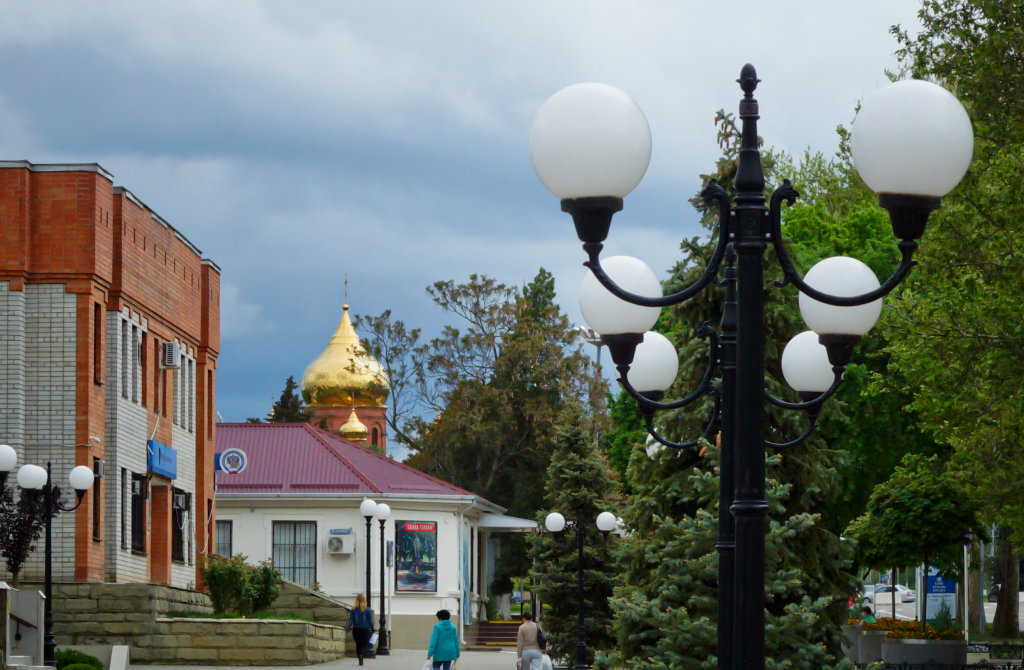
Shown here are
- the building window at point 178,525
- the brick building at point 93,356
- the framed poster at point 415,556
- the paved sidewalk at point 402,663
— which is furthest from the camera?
the framed poster at point 415,556

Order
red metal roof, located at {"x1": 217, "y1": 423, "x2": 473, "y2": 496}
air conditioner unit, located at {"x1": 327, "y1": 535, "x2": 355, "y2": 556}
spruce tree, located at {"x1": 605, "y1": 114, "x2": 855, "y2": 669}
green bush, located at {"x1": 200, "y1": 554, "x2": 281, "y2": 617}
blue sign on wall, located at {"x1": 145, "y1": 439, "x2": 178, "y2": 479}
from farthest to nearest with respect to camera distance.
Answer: red metal roof, located at {"x1": 217, "y1": 423, "x2": 473, "y2": 496}
air conditioner unit, located at {"x1": 327, "y1": 535, "x2": 355, "y2": 556}
blue sign on wall, located at {"x1": 145, "y1": 439, "x2": 178, "y2": 479}
green bush, located at {"x1": 200, "y1": 554, "x2": 281, "y2": 617}
spruce tree, located at {"x1": 605, "y1": 114, "x2": 855, "y2": 669}

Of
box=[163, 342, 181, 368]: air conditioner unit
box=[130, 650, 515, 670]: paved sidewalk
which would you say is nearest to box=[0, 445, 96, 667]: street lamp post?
box=[130, 650, 515, 670]: paved sidewalk

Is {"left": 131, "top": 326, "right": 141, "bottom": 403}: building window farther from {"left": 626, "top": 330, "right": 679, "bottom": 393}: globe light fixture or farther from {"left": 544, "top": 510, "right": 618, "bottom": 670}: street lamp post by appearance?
{"left": 626, "top": 330, "right": 679, "bottom": 393}: globe light fixture

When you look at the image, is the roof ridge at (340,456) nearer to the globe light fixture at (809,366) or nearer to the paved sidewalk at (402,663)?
the paved sidewalk at (402,663)

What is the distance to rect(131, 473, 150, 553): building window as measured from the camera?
33812 mm

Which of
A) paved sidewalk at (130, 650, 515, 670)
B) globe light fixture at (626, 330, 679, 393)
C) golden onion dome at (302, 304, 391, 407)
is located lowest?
paved sidewalk at (130, 650, 515, 670)

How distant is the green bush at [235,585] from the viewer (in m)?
34.0

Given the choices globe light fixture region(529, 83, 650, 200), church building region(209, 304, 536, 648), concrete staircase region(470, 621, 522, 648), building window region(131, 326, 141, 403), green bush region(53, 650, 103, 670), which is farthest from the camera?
concrete staircase region(470, 621, 522, 648)

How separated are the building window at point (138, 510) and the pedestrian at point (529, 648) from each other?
12.4 m

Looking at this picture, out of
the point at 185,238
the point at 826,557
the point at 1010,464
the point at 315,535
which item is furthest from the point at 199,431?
the point at 826,557

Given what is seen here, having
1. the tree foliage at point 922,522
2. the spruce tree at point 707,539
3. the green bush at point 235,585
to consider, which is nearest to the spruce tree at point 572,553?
the green bush at point 235,585

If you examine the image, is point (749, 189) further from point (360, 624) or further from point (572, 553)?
point (572, 553)

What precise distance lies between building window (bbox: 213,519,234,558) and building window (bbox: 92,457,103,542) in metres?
16.7

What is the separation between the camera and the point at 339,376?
7800cm
